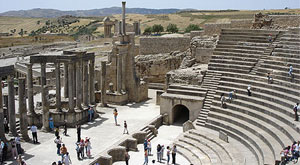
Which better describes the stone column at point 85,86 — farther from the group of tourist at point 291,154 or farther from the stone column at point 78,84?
the group of tourist at point 291,154

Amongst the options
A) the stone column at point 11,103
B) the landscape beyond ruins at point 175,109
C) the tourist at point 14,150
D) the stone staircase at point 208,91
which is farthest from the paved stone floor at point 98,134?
the stone staircase at point 208,91

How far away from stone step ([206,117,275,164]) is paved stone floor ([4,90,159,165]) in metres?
5.32

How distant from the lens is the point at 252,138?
19609mm

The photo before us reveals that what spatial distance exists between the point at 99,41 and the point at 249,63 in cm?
5431

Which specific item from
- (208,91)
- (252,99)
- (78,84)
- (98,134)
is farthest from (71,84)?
(252,99)

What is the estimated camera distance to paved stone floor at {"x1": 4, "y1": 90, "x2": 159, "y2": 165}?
19.5m

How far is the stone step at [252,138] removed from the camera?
1699 cm

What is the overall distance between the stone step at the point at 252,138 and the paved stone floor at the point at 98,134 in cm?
532

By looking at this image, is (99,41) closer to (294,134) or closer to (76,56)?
(76,56)

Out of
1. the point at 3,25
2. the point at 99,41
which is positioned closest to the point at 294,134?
the point at 99,41

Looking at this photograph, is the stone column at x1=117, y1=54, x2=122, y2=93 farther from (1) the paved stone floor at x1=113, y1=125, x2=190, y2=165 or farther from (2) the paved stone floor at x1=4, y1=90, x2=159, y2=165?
(1) the paved stone floor at x1=113, y1=125, x2=190, y2=165

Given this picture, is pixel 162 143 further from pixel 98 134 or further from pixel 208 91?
pixel 208 91

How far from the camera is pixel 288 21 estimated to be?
33.5m

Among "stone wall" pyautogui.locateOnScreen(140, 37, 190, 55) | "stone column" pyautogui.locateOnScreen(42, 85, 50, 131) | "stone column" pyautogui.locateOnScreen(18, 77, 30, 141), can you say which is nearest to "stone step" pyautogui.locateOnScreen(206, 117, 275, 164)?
"stone column" pyautogui.locateOnScreen(42, 85, 50, 131)
